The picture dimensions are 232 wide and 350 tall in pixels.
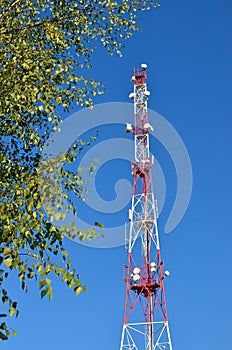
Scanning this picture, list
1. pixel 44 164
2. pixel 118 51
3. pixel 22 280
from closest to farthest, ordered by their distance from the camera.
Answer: pixel 22 280 < pixel 44 164 < pixel 118 51

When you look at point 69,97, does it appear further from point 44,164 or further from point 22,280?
point 22,280

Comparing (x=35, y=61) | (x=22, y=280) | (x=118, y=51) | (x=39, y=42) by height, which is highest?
(x=118, y=51)

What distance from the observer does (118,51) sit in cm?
766

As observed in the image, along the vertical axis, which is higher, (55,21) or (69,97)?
(55,21)

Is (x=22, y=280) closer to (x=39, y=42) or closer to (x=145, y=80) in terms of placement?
(x=39, y=42)

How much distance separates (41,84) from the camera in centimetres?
612

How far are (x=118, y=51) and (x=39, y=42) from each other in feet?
4.26

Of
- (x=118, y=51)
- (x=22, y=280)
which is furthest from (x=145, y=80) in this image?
(x=22, y=280)

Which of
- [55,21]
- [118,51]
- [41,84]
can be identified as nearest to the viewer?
[41,84]

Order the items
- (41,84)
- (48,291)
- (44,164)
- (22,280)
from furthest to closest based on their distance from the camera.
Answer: (41,84) < (44,164) < (22,280) < (48,291)

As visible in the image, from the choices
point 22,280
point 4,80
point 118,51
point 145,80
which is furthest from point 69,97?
point 145,80

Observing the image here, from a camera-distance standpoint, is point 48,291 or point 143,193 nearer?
point 48,291

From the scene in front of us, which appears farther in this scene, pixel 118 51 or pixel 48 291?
pixel 118 51

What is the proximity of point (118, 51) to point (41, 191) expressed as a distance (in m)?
3.14
